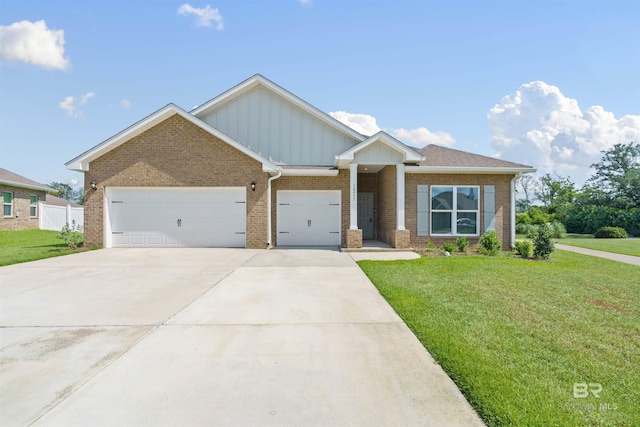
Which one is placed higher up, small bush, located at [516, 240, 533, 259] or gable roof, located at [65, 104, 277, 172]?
gable roof, located at [65, 104, 277, 172]

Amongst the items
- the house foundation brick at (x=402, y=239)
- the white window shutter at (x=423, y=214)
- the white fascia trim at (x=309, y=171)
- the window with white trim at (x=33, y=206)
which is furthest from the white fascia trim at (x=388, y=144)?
the window with white trim at (x=33, y=206)

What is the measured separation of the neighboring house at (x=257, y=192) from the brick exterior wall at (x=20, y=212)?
12457mm

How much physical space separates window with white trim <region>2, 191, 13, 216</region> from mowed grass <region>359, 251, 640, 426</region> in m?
23.4

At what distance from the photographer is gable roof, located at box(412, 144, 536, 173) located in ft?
41.8

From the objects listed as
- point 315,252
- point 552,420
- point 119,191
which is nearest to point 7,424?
point 552,420

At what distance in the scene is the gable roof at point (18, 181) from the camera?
20066 mm

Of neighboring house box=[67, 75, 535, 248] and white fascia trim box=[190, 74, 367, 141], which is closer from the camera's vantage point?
neighboring house box=[67, 75, 535, 248]

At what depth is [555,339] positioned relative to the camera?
13.0ft

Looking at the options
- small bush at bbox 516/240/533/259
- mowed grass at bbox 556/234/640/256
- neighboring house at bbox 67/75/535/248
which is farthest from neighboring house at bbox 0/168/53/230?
mowed grass at bbox 556/234/640/256

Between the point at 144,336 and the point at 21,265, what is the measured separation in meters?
7.53

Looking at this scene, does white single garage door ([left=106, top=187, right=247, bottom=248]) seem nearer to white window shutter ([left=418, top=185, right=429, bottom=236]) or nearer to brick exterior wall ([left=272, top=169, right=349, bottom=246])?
brick exterior wall ([left=272, top=169, right=349, bottom=246])

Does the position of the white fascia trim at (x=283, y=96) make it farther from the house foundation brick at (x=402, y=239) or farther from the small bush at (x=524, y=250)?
the small bush at (x=524, y=250)

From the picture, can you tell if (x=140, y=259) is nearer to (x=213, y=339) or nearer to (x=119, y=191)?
(x=119, y=191)

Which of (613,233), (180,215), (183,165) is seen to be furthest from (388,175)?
(613,233)
